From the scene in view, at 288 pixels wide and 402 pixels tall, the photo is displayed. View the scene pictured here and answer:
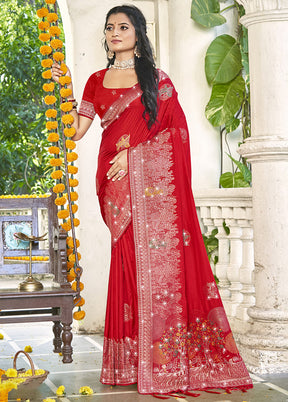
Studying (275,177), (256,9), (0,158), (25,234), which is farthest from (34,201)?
(0,158)

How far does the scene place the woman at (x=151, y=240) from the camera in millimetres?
3451

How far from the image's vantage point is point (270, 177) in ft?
12.8

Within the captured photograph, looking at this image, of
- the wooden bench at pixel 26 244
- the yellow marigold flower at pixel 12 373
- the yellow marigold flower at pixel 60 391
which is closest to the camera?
the yellow marigold flower at pixel 12 373

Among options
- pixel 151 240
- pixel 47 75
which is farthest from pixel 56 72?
pixel 151 240

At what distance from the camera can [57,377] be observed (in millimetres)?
3773

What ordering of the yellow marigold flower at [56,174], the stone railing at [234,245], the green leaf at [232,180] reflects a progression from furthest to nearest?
the green leaf at [232,180]
the stone railing at [234,245]
the yellow marigold flower at [56,174]

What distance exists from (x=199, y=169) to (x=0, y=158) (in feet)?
17.4

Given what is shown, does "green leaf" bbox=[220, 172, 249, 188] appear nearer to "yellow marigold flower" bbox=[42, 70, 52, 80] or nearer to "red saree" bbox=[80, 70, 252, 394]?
"red saree" bbox=[80, 70, 252, 394]

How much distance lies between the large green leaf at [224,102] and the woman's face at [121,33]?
1.42 metres

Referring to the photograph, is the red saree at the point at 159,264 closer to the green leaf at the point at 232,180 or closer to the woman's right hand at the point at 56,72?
the woman's right hand at the point at 56,72

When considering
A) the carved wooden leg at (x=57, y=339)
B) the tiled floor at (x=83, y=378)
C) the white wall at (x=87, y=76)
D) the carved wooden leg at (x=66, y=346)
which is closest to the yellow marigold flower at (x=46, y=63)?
the carved wooden leg at (x=66, y=346)

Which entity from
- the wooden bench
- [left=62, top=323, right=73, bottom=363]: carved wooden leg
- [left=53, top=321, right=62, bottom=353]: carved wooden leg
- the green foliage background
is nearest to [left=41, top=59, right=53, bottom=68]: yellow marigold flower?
the wooden bench

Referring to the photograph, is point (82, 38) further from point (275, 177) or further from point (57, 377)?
point (57, 377)

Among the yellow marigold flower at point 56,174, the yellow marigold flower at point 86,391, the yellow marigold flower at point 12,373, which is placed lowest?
the yellow marigold flower at point 86,391
